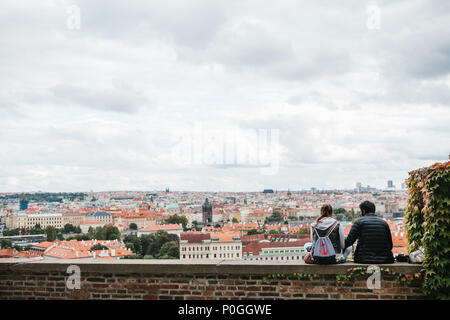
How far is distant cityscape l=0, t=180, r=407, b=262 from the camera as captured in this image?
116 feet

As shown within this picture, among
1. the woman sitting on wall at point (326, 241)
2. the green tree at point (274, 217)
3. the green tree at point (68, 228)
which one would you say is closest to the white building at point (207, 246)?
the woman sitting on wall at point (326, 241)

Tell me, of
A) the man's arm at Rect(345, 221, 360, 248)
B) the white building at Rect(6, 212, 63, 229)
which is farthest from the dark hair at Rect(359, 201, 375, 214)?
the white building at Rect(6, 212, 63, 229)

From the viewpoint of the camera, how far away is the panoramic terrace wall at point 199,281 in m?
4.42

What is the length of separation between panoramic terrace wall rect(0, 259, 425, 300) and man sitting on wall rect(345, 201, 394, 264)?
13 cm

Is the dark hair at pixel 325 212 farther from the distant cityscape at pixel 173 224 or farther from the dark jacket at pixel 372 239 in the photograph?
the distant cityscape at pixel 173 224

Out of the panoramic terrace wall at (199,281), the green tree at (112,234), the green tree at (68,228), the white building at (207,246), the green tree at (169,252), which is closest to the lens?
the panoramic terrace wall at (199,281)

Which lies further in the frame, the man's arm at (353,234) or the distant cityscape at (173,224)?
the distant cityscape at (173,224)

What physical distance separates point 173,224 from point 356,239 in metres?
74.2

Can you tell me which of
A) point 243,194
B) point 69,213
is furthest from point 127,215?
point 243,194

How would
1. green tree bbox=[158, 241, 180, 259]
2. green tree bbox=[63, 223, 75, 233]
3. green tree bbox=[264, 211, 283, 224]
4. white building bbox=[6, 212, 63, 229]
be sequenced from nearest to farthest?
green tree bbox=[158, 241, 180, 259] → white building bbox=[6, 212, 63, 229] → green tree bbox=[63, 223, 75, 233] → green tree bbox=[264, 211, 283, 224]

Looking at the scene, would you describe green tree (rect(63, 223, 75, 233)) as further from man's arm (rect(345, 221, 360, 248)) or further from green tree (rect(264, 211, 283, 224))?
man's arm (rect(345, 221, 360, 248))

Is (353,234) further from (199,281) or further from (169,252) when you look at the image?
(169,252)

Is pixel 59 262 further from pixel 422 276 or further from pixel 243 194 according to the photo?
pixel 243 194

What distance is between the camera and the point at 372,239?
4.45 metres
